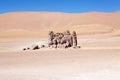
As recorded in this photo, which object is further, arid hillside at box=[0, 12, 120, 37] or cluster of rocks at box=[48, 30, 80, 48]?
arid hillside at box=[0, 12, 120, 37]

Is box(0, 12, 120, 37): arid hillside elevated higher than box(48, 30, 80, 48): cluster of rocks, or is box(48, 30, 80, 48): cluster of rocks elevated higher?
box(0, 12, 120, 37): arid hillside

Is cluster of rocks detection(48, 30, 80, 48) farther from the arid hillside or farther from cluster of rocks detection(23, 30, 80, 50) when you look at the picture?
the arid hillside

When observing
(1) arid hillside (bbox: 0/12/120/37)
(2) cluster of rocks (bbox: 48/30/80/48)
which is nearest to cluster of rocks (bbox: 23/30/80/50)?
(2) cluster of rocks (bbox: 48/30/80/48)
